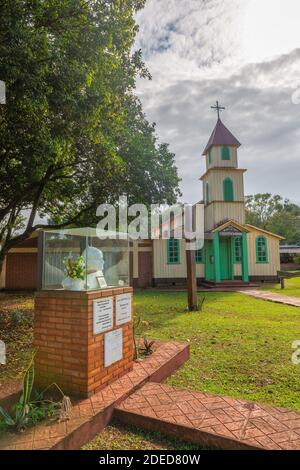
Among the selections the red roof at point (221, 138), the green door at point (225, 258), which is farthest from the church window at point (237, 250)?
the red roof at point (221, 138)

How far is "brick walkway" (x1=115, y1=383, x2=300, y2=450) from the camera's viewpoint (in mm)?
2602

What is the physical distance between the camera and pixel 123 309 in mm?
4066

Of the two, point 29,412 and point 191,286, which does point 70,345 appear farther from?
point 191,286

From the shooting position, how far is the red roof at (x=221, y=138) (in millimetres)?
19114

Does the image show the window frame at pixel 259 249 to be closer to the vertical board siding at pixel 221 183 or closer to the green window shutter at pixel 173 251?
the vertical board siding at pixel 221 183

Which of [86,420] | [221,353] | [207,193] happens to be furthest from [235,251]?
[86,420]

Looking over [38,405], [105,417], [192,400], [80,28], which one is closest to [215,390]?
[192,400]

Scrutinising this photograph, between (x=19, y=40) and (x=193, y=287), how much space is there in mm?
7876

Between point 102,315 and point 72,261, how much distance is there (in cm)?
77

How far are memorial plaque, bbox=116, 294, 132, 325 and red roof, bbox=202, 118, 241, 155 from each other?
16939mm

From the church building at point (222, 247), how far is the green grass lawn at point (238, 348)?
795 cm

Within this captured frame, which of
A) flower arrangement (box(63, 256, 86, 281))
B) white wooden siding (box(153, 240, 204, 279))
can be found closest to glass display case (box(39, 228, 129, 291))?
flower arrangement (box(63, 256, 86, 281))

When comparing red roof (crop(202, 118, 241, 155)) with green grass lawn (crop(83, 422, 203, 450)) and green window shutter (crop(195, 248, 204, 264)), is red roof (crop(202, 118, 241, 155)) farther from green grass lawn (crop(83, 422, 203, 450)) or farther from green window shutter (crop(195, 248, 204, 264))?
green grass lawn (crop(83, 422, 203, 450))

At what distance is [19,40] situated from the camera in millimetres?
4480
